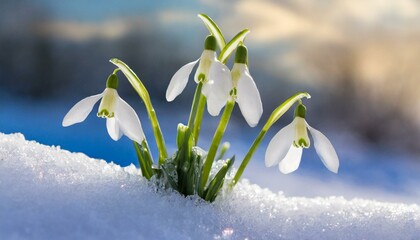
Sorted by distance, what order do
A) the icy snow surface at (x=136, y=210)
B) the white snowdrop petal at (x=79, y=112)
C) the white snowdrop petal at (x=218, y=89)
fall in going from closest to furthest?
the icy snow surface at (x=136, y=210) → the white snowdrop petal at (x=218, y=89) → the white snowdrop petal at (x=79, y=112)

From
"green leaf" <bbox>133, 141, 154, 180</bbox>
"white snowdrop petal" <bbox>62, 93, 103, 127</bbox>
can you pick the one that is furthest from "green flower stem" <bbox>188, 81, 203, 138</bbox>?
"white snowdrop petal" <bbox>62, 93, 103, 127</bbox>

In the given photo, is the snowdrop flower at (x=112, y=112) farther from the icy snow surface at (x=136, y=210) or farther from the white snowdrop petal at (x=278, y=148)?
the white snowdrop petal at (x=278, y=148)

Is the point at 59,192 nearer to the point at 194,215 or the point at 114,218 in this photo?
the point at 114,218

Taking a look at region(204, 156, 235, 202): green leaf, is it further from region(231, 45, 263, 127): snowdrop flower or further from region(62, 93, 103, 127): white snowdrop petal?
region(62, 93, 103, 127): white snowdrop petal

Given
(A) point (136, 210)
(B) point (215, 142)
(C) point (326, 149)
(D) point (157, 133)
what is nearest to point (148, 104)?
(D) point (157, 133)

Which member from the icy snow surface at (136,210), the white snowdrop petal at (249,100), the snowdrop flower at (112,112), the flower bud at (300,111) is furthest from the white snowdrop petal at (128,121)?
the flower bud at (300,111)
